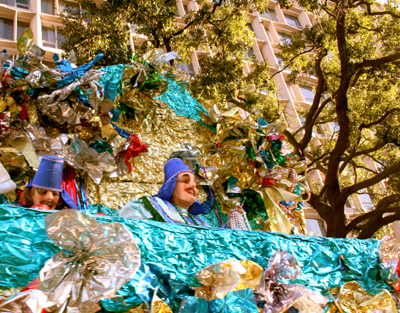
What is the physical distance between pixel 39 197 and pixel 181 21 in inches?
567

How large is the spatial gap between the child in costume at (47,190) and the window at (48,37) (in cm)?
1197

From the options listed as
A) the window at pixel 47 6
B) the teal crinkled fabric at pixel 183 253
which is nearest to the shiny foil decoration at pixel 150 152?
the teal crinkled fabric at pixel 183 253

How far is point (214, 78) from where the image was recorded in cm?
702

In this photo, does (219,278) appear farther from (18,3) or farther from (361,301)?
(18,3)

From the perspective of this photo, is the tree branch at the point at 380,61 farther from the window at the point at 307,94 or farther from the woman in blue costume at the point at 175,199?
the window at the point at 307,94

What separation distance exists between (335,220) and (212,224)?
3.90 m

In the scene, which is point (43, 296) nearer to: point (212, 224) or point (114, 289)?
point (114, 289)

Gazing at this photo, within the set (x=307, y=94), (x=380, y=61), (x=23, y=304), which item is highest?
(x=307, y=94)

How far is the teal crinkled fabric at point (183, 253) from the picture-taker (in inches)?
47.5

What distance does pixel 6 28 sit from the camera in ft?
40.7

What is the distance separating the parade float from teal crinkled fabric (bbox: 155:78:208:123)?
13 millimetres

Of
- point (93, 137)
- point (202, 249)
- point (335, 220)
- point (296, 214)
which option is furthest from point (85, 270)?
point (335, 220)

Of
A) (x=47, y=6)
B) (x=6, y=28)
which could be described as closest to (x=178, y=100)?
(x=6, y=28)

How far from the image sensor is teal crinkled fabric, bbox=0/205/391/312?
121cm
